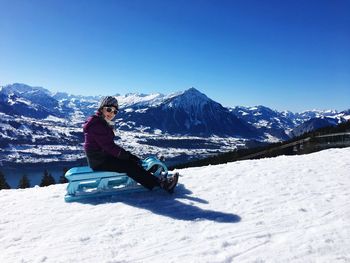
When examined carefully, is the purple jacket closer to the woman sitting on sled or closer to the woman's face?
the woman sitting on sled

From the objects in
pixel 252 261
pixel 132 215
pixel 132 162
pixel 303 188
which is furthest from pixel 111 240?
pixel 303 188

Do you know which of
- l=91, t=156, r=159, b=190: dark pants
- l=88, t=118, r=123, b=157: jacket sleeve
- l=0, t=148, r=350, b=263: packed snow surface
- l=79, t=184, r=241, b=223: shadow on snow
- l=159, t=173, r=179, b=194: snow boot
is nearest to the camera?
l=0, t=148, r=350, b=263: packed snow surface

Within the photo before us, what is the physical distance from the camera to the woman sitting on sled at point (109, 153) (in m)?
9.02

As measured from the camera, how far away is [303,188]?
9.60m

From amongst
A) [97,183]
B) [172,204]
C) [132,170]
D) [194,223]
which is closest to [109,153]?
[132,170]

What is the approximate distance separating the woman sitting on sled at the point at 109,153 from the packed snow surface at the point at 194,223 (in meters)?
0.48

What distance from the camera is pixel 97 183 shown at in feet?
31.6

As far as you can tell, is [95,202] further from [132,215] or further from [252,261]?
[252,261]

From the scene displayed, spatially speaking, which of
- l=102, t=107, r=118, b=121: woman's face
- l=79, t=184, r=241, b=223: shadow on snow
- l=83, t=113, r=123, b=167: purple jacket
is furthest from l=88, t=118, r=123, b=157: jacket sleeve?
l=79, t=184, r=241, b=223: shadow on snow

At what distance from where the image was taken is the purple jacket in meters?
8.98

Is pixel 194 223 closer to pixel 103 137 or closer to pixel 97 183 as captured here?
pixel 103 137

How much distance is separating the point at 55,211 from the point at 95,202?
1.01m

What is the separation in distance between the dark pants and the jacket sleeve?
30 centimetres

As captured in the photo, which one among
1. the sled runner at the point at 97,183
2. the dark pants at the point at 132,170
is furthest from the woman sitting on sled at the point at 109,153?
the sled runner at the point at 97,183
